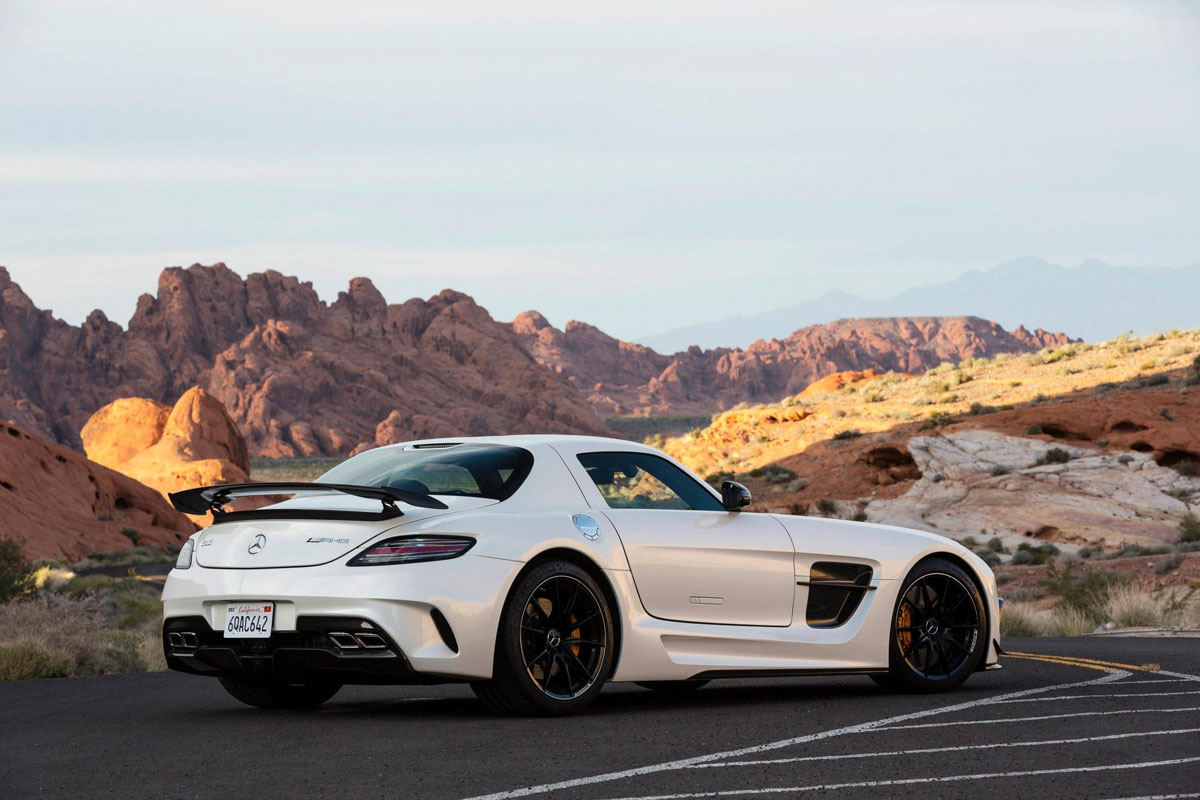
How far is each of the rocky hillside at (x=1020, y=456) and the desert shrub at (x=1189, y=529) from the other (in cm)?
41

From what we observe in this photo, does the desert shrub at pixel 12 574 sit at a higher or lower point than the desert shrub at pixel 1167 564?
lower

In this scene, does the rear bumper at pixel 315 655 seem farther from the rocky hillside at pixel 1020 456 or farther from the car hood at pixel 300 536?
the rocky hillside at pixel 1020 456

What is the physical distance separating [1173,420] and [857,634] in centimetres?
3074

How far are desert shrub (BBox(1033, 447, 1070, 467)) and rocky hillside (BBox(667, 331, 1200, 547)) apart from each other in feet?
0.17

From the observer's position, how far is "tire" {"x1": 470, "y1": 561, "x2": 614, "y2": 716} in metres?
7.50

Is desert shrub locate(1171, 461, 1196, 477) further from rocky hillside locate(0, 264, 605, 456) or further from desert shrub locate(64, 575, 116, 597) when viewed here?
rocky hillside locate(0, 264, 605, 456)

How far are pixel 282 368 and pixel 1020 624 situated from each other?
110965 mm

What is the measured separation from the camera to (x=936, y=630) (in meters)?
9.46

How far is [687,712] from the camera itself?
8.36 metres

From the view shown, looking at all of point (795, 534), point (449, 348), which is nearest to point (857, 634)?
point (795, 534)

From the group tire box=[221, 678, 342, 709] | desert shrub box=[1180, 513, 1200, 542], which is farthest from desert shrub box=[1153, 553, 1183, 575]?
tire box=[221, 678, 342, 709]

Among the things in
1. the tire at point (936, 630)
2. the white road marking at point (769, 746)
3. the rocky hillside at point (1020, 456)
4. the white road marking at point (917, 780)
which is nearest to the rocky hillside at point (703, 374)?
the rocky hillside at point (1020, 456)

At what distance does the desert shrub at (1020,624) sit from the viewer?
17703 mm

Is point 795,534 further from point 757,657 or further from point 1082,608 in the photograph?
point 1082,608
